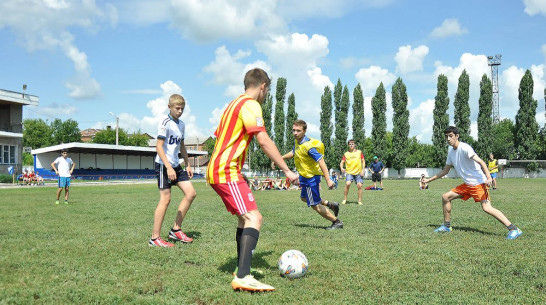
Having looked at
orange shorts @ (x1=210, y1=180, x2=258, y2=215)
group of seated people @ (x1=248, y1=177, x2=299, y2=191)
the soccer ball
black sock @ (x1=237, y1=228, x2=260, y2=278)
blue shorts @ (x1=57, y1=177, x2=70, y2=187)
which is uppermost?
orange shorts @ (x1=210, y1=180, x2=258, y2=215)

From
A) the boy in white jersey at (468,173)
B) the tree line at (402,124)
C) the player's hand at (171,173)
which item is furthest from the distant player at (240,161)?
the tree line at (402,124)

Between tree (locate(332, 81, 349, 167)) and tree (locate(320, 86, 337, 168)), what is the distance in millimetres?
1073

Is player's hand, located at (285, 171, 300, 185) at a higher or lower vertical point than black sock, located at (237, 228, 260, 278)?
higher

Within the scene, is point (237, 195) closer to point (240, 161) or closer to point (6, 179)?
point (240, 161)

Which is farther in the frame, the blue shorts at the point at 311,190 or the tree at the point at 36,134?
the tree at the point at 36,134

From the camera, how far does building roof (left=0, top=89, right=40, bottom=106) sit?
41906 mm

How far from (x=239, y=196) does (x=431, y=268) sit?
254 cm

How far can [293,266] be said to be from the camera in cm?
465

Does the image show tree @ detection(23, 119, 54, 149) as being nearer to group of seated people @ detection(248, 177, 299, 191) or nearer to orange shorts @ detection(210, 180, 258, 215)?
group of seated people @ detection(248, 177, 299, 191)

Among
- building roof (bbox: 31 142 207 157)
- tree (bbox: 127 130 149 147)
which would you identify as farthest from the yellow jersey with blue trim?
tree (bbox: 127 130 149 147)

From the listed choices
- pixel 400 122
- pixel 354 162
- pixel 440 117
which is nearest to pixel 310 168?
pixel 354 162

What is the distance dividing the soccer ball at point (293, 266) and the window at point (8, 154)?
4565 centimetres

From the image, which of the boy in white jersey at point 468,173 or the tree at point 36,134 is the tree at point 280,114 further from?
the tree at point 36,134

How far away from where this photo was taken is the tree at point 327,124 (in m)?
64.6
